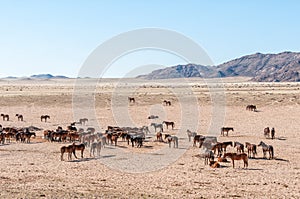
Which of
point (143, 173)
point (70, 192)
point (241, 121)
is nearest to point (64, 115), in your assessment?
point (241, 121)

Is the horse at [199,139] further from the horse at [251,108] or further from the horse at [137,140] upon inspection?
the horse at [251,108]

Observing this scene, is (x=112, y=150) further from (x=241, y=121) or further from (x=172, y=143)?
(x=241, y=121)

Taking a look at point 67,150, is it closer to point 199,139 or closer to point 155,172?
point 155,172

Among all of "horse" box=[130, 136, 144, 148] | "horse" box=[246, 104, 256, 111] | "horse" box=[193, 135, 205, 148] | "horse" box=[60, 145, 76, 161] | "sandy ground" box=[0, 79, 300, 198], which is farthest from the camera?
"horse" box=[246, 104, 256, 111]

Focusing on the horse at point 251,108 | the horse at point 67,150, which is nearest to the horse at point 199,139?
the horse at point 67,150

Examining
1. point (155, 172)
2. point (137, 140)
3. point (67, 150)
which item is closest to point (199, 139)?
point (137, 140)

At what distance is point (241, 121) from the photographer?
3891cm

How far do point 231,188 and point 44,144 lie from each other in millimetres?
13624

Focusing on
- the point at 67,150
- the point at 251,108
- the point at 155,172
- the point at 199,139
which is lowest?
the point at 155,172

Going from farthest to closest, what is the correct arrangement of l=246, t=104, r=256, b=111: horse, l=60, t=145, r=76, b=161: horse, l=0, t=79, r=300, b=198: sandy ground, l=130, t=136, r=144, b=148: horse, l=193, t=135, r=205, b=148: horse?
l=246, t=104, r=256, b=111: horse
l=130, t=136, r=144, b=148: horse
l=193, t=135, r=205, b=148: horse
l=60, t=145, r=76, b=161: horse
l=0, t=79, r=300, b=198: sandy ground

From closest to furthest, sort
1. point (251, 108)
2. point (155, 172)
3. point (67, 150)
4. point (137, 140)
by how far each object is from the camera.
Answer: point (155, 172)
point (67, 150)
point (137, 140)
point (251, 108)

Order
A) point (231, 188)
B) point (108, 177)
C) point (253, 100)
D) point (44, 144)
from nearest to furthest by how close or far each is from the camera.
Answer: point (231, 188) → point (108, 177) → point (44, 144) → point (253, 100)

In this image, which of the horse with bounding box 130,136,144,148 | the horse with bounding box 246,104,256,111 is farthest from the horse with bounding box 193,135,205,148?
the horse with bounding box 246,104,256,111

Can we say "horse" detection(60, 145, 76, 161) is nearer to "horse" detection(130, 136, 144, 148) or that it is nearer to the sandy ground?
the sandy ground
